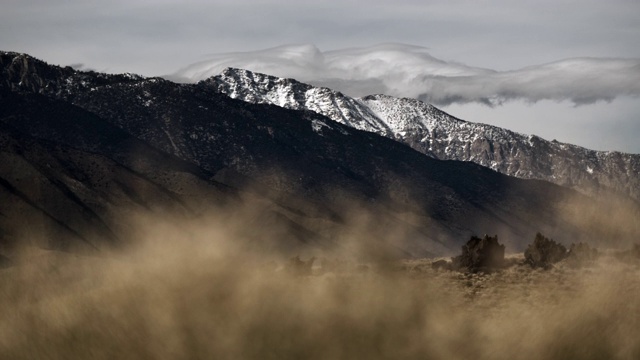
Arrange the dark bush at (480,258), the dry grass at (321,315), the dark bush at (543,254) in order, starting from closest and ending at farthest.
Result: the dry grass at (321,315), the dark bush at (480,258), the dark bush at (543,254)

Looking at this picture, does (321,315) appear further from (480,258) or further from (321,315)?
(480,258)

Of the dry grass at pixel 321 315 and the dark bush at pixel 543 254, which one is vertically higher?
the dry grass at pixel 321 315

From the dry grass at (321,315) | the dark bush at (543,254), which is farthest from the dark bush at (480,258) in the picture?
the dark bush at (543,254)

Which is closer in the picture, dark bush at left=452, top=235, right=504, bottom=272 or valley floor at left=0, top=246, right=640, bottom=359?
valley floor at left=0, top=246, right=640, bottom=359

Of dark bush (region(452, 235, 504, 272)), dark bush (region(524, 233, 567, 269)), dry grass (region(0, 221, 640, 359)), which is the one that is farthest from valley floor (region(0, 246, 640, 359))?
dark bush (region(524, 233, 567, 269))

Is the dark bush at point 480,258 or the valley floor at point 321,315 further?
the dark bush at point 480,258

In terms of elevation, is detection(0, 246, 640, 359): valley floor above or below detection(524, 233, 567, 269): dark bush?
above

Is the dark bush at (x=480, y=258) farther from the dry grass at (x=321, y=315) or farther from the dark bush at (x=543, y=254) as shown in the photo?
the dark bush at (x=543, y=254)

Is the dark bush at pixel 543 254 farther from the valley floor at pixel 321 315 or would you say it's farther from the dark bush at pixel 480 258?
the valley floor at pixel 321 315

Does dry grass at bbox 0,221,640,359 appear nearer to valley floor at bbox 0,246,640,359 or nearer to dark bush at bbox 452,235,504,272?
valley floor at bbox 0,246,640,359

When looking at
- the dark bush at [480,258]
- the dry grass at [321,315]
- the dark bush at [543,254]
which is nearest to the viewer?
the dry grass at [321,315]

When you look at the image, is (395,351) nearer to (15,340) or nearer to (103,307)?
(103,307)

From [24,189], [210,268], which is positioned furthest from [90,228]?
[210,268]

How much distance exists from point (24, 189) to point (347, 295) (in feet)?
607
